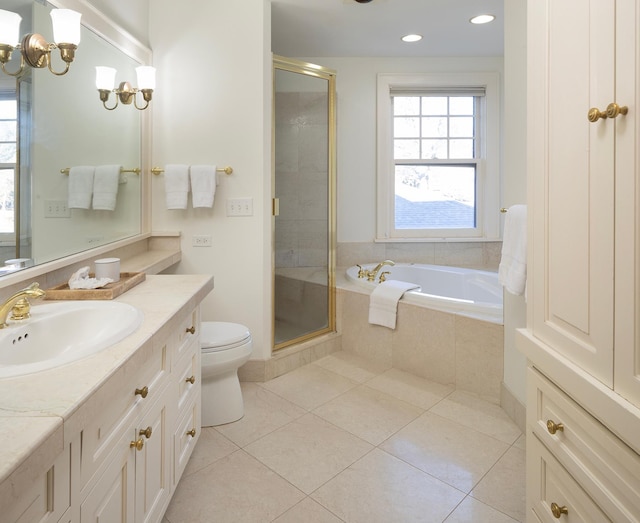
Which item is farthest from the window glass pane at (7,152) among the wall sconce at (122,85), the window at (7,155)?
the wall sconce at (122,85)

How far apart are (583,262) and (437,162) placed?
127 inches

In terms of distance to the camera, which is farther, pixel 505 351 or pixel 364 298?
pixel 364 298

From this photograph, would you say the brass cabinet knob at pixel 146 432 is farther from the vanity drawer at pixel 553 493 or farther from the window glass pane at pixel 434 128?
the window glass pane at pixel 434 128

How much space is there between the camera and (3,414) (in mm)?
725

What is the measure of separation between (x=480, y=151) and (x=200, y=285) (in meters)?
3.10

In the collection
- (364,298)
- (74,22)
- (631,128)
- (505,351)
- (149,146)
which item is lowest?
(505,351)

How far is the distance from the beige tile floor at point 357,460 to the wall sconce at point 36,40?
1.67m

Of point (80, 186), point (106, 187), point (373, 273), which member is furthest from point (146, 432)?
point (373, 273)

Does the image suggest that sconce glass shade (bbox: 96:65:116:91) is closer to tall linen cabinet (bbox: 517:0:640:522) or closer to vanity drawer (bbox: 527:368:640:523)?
tall linen cabinet (bbox: 517:0:640:522)

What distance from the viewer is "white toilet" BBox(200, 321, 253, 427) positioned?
213 centimetres

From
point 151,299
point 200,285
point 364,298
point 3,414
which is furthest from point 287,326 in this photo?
point 3,414

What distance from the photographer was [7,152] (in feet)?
4.98

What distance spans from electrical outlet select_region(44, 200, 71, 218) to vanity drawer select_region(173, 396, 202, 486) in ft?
3.14

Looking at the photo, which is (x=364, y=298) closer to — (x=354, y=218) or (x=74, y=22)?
(x=354, y=218)
